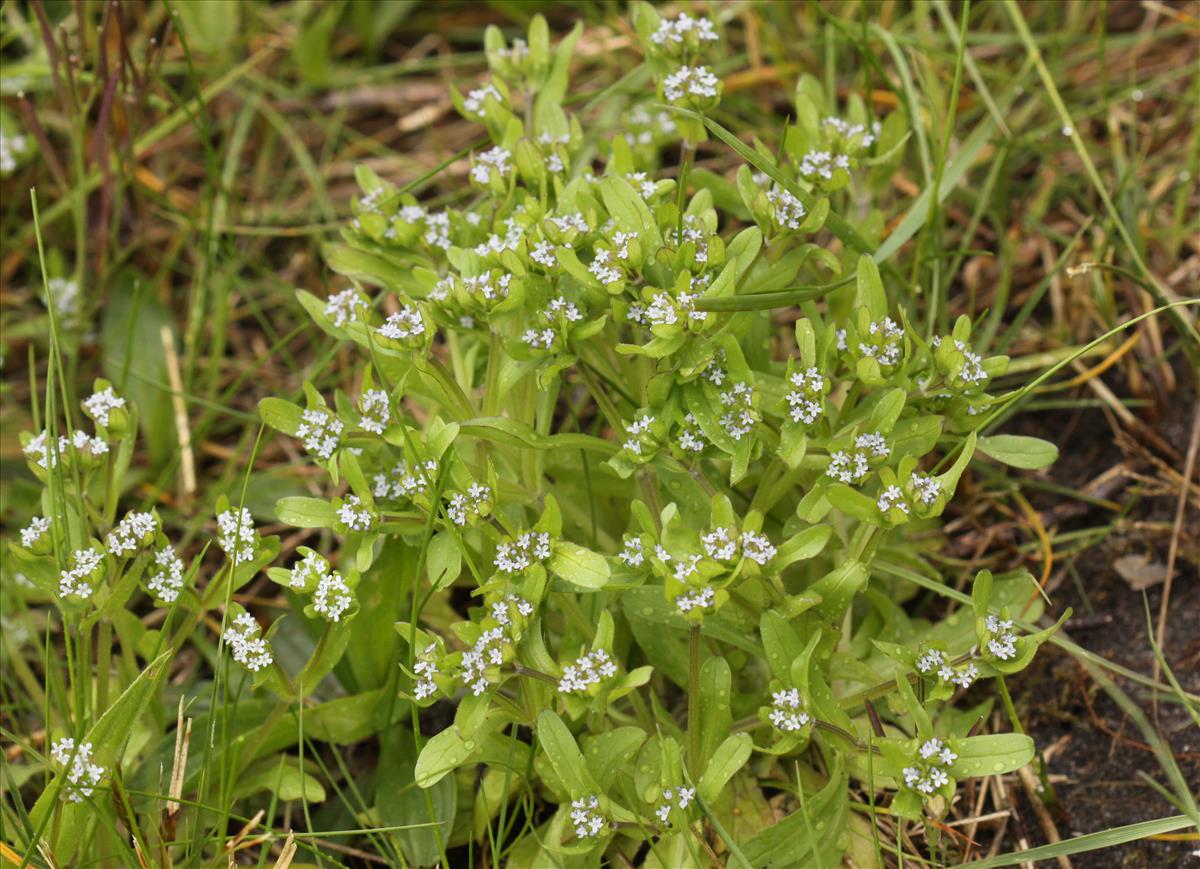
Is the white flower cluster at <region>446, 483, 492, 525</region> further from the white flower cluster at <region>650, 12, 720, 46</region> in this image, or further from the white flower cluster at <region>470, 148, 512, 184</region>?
the white flower cluster at <region>650, 12, 720, 46</region>

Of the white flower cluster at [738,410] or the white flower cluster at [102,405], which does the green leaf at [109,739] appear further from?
the white flower cluster at [738,410]

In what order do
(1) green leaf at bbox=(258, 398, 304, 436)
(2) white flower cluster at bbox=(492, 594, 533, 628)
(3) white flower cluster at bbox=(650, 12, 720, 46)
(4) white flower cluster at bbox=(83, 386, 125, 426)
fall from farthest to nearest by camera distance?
(3) white flower cluster at bbox=(650, 12, 720, 46) → (4) white flower cluster at bbox=(83, 386, 125, 426) → (1) green leaf at bbox=(258, 398, 304, 436) → (2) white flower cluster at bbox=(492, 594, 533, 628)

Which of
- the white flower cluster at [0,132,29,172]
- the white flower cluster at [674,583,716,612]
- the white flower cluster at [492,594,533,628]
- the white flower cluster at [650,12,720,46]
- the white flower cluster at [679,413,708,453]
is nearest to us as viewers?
the white flower cluster at [674,583,716,612]

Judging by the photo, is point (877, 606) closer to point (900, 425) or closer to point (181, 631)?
point (900, 425)

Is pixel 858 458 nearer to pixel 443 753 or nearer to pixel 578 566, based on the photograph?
pixel 578 566

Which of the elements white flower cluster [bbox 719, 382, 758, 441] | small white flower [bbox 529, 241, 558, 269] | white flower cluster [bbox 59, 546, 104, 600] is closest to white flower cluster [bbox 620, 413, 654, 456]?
white flower cluster [bbox 719, 382, 758, 441]

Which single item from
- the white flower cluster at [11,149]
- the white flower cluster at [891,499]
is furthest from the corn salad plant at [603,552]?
the white flower cluster at [11,149]
